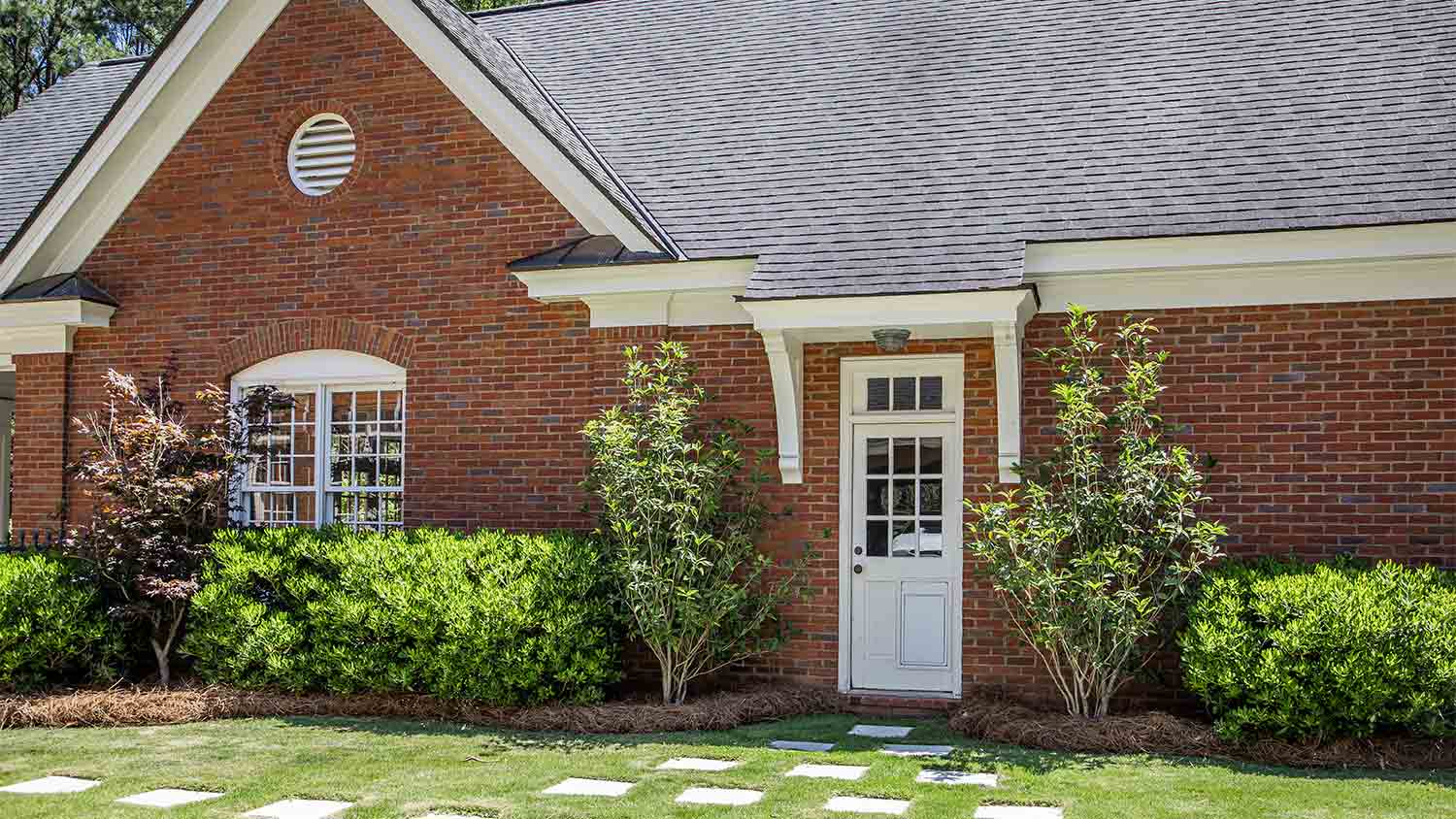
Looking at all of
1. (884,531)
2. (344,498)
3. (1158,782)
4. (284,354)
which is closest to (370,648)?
(344,498)

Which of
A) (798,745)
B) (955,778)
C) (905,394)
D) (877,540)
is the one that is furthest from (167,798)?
(905,394)

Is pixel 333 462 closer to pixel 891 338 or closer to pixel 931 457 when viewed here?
pixel 891 338

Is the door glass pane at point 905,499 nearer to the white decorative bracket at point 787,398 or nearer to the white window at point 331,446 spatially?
the white decorative bracket at point 787,398

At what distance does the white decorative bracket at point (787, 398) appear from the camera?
391 inches

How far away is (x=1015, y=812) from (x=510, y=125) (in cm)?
672

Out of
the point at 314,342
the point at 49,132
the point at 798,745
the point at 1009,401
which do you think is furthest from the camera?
the point at 49,132

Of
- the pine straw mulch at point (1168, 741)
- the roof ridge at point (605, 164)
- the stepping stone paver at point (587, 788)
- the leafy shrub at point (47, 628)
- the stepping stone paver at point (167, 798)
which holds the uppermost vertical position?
the roof ridge at point (605, 164)

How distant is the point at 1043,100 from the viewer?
11562 millimetres

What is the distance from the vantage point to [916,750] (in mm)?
8555

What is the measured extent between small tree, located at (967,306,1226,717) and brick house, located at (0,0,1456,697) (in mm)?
561

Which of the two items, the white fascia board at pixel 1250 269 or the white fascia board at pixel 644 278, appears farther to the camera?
the white fascia board at pixel 644 278

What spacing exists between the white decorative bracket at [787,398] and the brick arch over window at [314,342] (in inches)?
127

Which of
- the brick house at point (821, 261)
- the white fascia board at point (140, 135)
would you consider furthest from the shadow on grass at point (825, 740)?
the white fascia board at point (140, 135)

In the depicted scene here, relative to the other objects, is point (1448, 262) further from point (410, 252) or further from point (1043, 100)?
point (410, 252)
